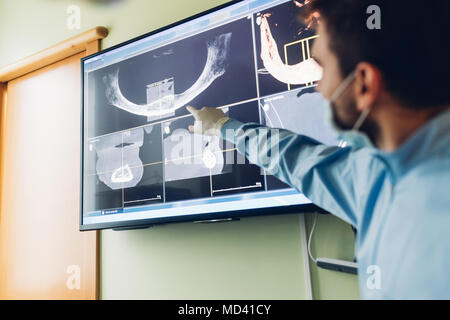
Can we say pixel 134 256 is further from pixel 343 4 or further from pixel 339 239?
pixel 343 4

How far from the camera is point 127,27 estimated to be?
166 cm

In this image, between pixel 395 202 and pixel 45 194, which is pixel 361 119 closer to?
pixel 395 202

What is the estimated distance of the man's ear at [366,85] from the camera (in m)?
0.87

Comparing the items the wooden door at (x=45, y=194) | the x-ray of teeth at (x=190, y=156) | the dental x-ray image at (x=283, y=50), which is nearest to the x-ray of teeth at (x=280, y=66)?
the dental x-ray image at (x=283, y=50)

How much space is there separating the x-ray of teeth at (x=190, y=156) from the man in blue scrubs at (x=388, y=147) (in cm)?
24

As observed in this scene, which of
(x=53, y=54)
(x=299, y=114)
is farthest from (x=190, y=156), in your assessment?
(x=53, y=54)

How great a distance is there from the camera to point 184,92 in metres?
1.33

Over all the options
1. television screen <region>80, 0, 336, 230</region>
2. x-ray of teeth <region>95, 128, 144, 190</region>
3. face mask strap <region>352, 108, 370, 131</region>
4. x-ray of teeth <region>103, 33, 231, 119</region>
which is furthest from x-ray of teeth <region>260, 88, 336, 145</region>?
x-ray of teeth <region>95, 128, 144, 190</region>

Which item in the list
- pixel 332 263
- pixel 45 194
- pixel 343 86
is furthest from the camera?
pixel 45 194

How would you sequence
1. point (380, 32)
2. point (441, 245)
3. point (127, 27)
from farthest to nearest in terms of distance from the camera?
point (127, 27)
point (380, 32)
point (441, 245)

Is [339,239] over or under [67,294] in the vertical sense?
over

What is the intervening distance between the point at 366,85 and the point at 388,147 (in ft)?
0.45
